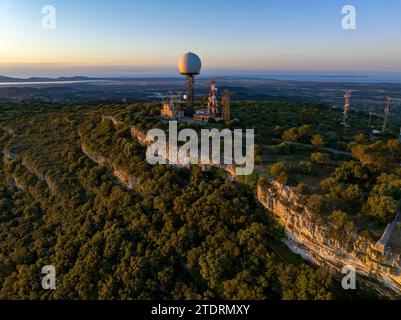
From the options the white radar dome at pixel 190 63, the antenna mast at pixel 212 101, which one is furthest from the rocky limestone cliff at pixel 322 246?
the white radar dome at pixel 190 63

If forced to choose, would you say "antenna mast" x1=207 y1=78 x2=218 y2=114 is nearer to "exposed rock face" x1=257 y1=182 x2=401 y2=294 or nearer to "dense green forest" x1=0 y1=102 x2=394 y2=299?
"dense green forest" x1=0 y1=102 x2=394 y2=299

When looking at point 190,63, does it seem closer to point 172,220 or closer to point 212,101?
point 212,101

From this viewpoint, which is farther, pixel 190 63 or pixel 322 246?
pixel 190 63

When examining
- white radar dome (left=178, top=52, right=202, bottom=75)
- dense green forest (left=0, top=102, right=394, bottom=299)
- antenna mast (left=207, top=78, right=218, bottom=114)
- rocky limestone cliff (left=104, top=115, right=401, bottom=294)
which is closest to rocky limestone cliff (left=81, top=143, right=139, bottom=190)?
dense green forest (left=0, top=102, right=394, bottom=299)

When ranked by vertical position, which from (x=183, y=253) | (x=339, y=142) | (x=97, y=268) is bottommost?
(x=97, y=268)

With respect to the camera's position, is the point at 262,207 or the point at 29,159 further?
the point at 29,159

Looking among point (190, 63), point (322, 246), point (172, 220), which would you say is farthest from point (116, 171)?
point (190, 63)
